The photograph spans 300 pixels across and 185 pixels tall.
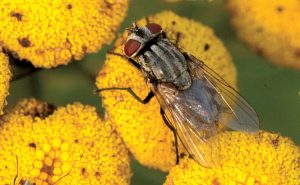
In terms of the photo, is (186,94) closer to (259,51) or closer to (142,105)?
(142,105)

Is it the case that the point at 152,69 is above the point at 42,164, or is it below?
above

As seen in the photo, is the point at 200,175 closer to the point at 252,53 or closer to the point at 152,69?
the point at 152,69

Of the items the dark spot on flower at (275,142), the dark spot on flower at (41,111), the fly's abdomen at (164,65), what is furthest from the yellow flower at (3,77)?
the dark spot on flower at (275,142)

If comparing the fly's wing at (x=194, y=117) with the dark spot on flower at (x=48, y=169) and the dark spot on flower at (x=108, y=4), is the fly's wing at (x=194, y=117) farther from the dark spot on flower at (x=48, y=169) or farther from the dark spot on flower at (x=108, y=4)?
the dark spot on flower at (x=48, y=169)

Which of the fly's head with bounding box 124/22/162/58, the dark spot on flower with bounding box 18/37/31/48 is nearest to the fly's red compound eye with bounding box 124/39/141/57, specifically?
the fly's head with bounding box 124/22/162/58

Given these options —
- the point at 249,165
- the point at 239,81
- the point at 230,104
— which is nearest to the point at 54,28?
the point at 230,104

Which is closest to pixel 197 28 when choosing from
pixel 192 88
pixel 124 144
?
pixel 192 88

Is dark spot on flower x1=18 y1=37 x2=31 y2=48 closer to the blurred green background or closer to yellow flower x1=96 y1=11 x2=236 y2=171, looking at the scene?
yellow flower x1=96 y1=11 x2=236 y2=171
